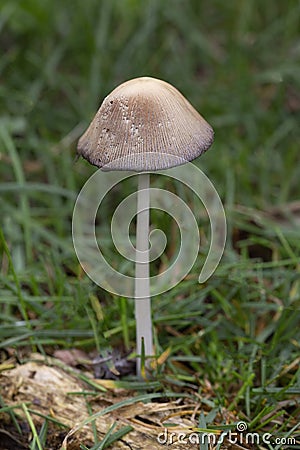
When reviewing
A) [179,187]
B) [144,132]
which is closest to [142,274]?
[144,132]

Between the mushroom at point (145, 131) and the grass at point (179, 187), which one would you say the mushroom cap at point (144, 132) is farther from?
the grass at point (179, 187)

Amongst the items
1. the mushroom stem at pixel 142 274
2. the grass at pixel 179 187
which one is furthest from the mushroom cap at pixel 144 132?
the grass at pixel 179 187

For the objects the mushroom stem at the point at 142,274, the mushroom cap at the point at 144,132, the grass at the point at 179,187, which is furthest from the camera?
the grass at the point at 179,187

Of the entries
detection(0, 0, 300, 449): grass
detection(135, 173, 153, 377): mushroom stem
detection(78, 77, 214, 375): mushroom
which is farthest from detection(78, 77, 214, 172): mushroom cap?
detection(0, 0, 300, 449): grass

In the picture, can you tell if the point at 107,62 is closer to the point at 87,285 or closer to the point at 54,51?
the point at 54,51

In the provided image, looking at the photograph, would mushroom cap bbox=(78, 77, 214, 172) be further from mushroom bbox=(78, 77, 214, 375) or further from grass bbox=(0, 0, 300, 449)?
→ grass bbox=(0, 0, 300, 449)

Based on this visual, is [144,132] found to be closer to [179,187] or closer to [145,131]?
[145,131]
